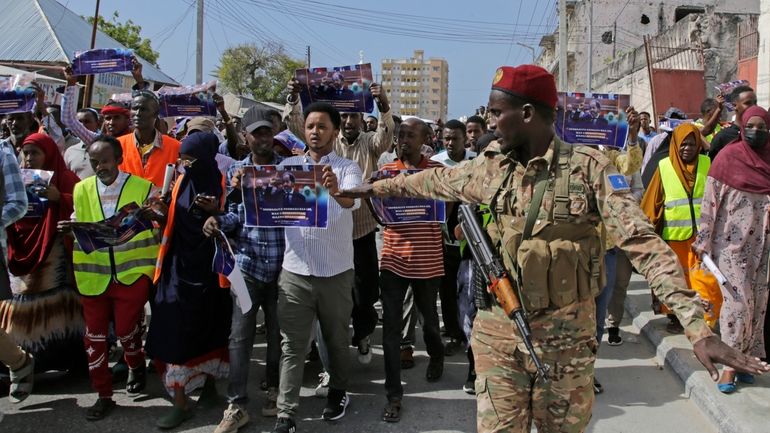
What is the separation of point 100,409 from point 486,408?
2864mm

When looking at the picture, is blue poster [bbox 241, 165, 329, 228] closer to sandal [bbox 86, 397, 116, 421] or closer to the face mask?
sandal [bbox 86, 397, 116, 421]

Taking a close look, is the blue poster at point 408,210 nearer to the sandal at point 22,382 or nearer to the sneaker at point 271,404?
the sneaker at point 271,404

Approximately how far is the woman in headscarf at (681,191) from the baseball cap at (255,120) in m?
3.52

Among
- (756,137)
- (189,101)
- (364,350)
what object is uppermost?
(189,101)

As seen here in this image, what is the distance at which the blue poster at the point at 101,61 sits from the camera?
6.07 metres

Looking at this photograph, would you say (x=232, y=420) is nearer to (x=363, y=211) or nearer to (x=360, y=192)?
(x=360, y=192)

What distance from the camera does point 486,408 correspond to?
2.61m

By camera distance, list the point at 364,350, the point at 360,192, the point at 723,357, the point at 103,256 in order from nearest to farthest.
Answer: the point at 723,357 < the point at 360,192 < the point at 103,256 < the point at 364,350

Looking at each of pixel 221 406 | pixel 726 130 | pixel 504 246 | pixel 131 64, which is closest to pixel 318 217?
pixel 504 246

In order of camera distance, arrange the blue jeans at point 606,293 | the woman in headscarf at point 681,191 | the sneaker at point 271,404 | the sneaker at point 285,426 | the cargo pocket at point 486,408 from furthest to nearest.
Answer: the woman in headscarf at point 681,191, the blue jeans at point 606,293, the sneaker at point 271,404, the sneaker at point 285,426, the cargo pocket at point 486,408

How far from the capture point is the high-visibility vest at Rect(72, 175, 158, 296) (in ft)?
13.7

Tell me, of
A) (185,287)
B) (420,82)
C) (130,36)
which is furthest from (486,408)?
(420,82)

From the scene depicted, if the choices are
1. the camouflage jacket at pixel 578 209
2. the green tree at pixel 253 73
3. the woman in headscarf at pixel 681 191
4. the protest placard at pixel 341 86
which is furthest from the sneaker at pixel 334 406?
the green tree at pixel 253 73

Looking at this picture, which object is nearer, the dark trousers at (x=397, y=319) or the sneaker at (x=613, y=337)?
the dark trousers at (x=397, y=319)
